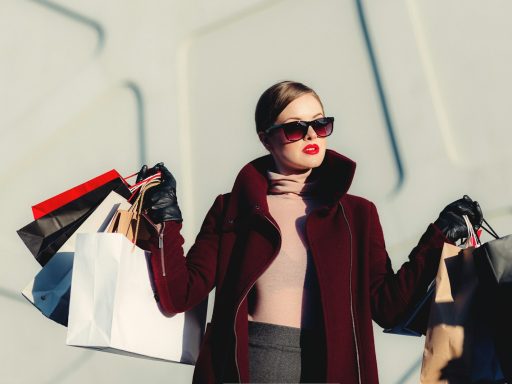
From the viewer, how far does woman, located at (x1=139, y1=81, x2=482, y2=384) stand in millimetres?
1471

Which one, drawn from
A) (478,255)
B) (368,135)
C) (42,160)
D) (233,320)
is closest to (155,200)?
(233,320)

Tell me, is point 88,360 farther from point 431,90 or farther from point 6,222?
point 431,90

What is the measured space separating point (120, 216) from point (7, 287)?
1.24m

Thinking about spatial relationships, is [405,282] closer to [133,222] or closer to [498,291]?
[498,291]

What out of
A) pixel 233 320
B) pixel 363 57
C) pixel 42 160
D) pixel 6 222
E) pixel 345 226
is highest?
pixel 363 57

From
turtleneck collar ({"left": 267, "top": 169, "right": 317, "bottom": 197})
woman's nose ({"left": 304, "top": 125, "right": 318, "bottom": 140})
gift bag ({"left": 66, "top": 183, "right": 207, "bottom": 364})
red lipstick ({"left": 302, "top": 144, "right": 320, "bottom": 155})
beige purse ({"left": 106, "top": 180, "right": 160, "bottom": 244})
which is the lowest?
gift bag ({"left": 66, "top": 183, "right": 207, "bottom": 364})

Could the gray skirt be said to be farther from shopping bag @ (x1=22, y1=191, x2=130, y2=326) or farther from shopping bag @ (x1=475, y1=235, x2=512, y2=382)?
shopping bag @ (x1=22, y1=191, x2=130, y2=326)

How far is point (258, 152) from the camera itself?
8.62ft

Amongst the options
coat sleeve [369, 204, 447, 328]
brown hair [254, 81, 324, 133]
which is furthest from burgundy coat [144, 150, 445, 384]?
brown hair [254, 81, 324, 133]

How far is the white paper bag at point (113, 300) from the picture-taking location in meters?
→ 1.50

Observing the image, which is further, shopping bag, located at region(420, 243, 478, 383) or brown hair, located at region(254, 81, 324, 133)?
brown hair, located at region(254, 81, 324, 133)

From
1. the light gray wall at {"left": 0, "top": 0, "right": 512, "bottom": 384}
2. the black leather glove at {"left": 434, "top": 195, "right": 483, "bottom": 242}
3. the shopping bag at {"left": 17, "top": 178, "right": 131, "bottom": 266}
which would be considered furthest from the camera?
the light gray wall at {"left": 0, "top": 0, "right": 512, "bottom": 384}

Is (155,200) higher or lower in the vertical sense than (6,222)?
lower

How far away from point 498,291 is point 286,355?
0.39 meters
